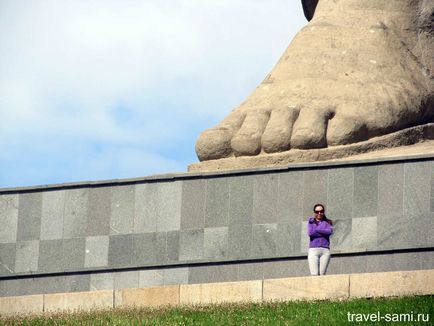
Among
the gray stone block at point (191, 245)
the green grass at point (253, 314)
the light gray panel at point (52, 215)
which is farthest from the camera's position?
the light gray panel at point (52, 215)

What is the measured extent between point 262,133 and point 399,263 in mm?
2397

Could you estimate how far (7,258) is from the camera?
70.0ft

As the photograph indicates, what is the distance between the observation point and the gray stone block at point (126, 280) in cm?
2057

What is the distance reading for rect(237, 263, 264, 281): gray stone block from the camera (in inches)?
791

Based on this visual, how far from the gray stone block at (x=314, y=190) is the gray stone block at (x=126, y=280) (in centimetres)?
201

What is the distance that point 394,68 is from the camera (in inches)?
854

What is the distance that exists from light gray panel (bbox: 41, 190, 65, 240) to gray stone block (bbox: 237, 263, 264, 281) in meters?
2.28

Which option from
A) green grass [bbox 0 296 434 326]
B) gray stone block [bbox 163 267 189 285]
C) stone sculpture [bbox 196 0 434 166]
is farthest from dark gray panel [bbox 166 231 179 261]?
green grass [bbox 0 296 434 326]

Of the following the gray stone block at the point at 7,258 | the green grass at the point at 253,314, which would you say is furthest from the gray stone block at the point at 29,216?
the green grass at the point at 253,314

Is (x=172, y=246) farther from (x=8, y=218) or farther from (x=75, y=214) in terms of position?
(x=8, y=218)

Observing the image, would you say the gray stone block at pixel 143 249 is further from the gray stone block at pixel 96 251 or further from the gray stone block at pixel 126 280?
the gray stone block at pixel 96 251

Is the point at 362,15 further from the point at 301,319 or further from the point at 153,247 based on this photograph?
the point at 301,319

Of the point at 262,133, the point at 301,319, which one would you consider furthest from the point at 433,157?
the point at 301,319

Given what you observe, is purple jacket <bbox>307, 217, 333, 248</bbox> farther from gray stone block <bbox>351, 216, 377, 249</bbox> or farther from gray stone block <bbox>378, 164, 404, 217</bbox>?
gray stone block <bbox>378, 164, 404, 217</bbox>
